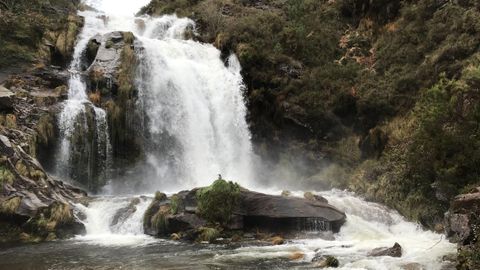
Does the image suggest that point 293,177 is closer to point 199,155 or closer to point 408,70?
point 199,155

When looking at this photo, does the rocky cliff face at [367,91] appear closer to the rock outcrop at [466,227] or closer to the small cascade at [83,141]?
the rock outcrop at [466,227]

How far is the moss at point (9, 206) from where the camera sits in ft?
68.7

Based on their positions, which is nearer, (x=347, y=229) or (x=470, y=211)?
(x=470, y=211)

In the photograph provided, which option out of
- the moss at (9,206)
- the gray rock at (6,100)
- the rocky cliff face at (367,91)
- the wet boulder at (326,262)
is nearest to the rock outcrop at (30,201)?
the moss at (9,206)

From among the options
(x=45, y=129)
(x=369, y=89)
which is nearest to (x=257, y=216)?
(x=45, y=129)

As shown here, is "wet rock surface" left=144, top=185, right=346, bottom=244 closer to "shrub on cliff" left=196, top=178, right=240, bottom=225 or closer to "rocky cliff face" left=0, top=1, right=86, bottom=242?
"shrub on cliff" left=196, top=178, right=240, bottom=225

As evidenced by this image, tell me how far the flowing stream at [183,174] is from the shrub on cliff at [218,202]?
2.02m

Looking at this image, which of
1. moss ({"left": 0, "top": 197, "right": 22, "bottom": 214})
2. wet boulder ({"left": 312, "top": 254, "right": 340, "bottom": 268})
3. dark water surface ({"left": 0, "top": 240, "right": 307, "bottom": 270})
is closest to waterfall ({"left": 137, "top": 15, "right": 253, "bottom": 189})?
moss ({"left": 0, "top": 197, "right": 22, "bottom": 214})

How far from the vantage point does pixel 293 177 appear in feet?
107

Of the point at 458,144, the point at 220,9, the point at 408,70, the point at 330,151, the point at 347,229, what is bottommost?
the point at 347,229

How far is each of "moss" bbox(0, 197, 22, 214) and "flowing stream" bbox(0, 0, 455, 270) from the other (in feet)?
8.19

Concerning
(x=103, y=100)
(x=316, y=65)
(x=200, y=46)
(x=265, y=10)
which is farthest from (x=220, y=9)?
(x=103, y=100)

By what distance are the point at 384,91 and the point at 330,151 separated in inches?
206

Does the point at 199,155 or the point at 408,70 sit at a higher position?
the point at 408,70
